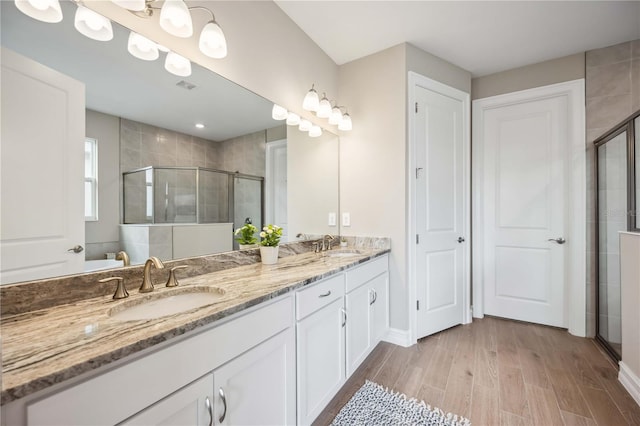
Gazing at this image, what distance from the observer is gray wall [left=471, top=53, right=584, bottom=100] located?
8.50ft

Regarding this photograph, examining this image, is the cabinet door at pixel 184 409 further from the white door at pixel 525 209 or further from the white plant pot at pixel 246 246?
the white door at pixel 525 209

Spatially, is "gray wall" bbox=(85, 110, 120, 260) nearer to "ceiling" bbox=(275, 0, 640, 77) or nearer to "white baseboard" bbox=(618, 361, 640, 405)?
"ceiling" bbox=(275, 0, 640, 77)

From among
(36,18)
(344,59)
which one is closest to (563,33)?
(344,59)

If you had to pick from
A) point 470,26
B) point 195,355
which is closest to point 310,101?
point 470,26

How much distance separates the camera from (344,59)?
2.63 metres

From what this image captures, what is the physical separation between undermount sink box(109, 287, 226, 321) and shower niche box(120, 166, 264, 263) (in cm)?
22

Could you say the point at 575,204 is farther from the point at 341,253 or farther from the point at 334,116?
the point at 334,116

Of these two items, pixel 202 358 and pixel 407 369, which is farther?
pixel 407 369

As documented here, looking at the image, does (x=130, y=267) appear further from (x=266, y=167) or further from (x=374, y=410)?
(x=374, y=410)

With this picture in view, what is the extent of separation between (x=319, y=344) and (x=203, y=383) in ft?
2.30

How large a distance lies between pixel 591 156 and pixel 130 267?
12.0 ft

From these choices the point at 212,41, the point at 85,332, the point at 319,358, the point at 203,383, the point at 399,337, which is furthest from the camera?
the point at 399,337

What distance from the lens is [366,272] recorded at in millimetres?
1978

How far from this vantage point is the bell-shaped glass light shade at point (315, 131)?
236cm
